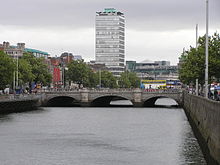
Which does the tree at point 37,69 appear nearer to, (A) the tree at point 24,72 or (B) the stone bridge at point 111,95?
(A) the tree at point 24,72

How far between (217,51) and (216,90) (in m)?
19.1

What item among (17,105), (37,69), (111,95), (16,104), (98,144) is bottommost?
(98,144)

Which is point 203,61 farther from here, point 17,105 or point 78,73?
point 78,73

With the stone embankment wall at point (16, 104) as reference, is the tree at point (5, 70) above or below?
above

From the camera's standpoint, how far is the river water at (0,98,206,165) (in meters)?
37.1

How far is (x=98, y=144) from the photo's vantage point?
45.2 meters

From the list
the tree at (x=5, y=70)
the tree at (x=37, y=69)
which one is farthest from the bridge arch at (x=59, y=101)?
the tree at (x=5, y=70)

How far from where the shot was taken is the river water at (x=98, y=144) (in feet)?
122

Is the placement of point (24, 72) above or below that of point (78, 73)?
below

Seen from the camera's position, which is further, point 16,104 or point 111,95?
point 111,95

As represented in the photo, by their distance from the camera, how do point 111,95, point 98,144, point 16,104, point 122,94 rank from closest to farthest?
1. point 98,144
2. point 16,104
3. point 111,95
4. point 122,94

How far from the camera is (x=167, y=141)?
47.7m

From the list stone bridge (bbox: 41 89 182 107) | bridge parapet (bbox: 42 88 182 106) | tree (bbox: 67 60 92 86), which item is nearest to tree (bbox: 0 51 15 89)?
stone bridge (bbox: 41 89 182 107)

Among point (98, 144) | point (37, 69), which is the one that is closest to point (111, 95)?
point (37, 69)
